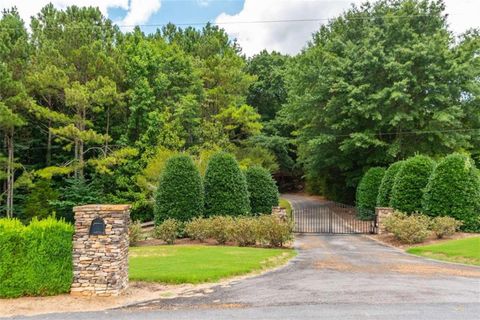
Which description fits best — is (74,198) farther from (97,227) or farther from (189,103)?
(97,227)

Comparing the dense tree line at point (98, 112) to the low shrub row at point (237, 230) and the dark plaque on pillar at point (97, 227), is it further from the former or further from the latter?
the dark plaque on pillar at point (97, 227)

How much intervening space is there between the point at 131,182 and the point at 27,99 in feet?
26.6

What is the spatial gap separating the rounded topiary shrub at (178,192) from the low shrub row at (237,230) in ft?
2.43

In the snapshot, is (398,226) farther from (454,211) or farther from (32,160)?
(32,160)

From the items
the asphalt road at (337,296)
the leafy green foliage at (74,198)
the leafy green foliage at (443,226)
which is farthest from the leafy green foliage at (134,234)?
the leafy green foliage at (443,226)

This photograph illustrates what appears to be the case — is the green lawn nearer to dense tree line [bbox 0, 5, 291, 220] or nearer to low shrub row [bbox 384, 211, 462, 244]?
low shrub row [bbox 384, 211, 462, 244]

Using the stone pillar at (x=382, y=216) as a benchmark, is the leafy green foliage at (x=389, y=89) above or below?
above

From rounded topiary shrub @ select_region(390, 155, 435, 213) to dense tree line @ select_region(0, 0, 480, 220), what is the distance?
5157 millimetres

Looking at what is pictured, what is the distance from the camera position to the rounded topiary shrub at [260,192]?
2147 centimetres

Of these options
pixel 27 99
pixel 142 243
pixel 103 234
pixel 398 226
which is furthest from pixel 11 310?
pixel 27 99

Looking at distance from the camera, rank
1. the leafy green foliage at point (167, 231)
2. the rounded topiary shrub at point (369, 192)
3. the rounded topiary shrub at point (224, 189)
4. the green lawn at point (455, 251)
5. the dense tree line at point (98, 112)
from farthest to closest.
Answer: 1. the dense tree line at point (98, 112)
2. the rounded topiary shrub at point (369, 192)
3. the rounded topiary shrub at point (224, 189)
4. the leafy green foliage at point (167, 231)
5. the green lawn at point (455, 251)

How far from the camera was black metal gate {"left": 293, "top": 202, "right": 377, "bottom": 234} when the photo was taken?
2218cm

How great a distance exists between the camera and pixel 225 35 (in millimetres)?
43000

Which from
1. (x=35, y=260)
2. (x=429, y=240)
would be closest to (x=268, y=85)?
(x=429, y=240)
